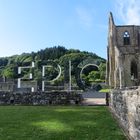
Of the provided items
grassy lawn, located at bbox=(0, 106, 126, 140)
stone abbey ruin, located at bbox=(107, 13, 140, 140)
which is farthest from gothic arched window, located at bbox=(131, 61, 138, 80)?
grassy lawn, located at bbox=(0, 106, 126, 140)

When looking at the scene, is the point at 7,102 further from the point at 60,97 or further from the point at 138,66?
the point at 138,66

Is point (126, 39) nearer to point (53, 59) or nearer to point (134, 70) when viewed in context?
point (134, 70)

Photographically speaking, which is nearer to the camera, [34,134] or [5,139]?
[5,139]

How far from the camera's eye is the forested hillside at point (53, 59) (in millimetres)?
81250

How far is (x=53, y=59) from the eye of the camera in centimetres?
10706

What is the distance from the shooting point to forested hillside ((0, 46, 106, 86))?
267 feet

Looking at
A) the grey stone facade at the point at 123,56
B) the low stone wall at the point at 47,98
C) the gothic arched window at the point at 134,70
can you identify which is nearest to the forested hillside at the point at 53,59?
the grey stone facade at the point at 123,56

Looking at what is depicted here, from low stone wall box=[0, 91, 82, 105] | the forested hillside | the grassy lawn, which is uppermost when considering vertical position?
A: the forested hillside

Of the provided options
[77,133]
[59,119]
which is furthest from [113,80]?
[77,133]

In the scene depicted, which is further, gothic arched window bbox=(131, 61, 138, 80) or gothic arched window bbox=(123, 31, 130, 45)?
gothic arched window bbox=(123, 31, 130, 45)

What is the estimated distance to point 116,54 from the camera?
63.2 meters

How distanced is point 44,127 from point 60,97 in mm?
15384

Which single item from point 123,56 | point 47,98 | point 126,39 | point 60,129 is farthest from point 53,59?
point 60,129

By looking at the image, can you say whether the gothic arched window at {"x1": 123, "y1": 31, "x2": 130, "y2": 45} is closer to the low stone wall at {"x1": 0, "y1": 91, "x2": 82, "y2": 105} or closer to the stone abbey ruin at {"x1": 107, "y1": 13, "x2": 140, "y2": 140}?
the stone abbey ruin at {"x1": 107, "y1": 13, "x2": 140, "y2": 140}
